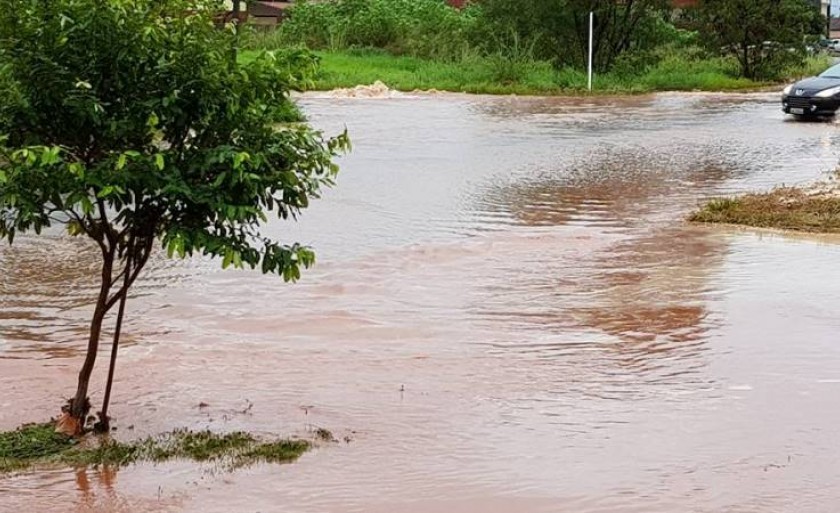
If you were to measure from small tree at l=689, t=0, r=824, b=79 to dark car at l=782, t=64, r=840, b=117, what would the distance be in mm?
12520

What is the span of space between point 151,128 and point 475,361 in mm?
3367

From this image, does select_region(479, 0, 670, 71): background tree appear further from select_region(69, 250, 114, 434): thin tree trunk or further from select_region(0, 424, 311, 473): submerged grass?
select_region(69, 250, 114, 434): thin tree trunk

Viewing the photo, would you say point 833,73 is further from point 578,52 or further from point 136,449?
point 136,449

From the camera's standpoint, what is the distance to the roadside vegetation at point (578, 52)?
36938mm

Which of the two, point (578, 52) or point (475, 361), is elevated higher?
point (578, 52)

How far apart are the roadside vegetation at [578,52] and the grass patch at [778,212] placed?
2041 centimetres

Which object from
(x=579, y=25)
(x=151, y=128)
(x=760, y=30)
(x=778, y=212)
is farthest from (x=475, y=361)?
(x=760, y=30)

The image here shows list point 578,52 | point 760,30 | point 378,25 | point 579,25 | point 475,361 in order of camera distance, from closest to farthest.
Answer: point 475,361 → point 760,30 → point 579,25 → point 578,52 → point 378,25

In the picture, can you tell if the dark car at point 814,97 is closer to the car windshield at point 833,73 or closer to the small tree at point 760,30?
the car windshield at point 833,73

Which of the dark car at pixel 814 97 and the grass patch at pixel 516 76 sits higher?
the grass patch at pixel 516 76

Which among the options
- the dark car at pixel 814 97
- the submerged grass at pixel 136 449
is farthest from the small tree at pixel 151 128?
the dark car at pixel 814 97

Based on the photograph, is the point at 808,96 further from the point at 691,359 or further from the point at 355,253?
the point at 691,359

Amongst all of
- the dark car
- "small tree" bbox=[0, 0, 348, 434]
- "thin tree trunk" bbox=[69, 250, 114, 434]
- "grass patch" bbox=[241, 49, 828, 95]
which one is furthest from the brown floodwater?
"grass patch" bbox=[241, 49, 828, 95]

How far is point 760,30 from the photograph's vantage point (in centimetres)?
3925
